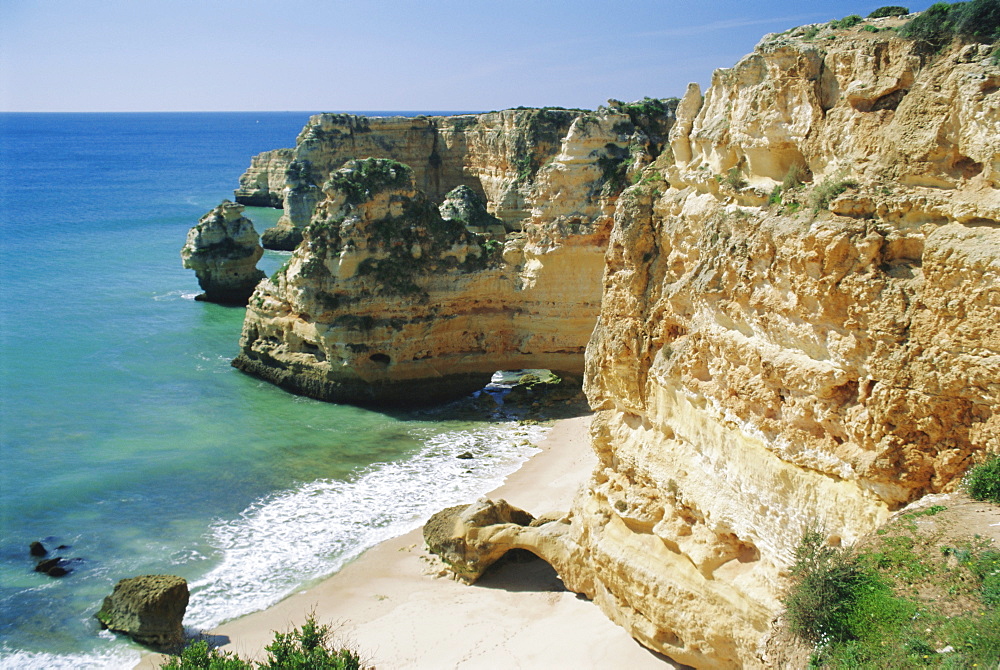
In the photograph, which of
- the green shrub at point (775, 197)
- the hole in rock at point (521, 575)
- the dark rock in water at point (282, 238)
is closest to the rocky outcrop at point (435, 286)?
the hole in rock at point (521, 575)

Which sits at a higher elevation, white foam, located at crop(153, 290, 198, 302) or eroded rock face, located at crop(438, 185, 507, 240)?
eroded rock face, located at crop(438, 185, 507, 240)

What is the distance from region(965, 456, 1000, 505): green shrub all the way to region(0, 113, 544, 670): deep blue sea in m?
12.4

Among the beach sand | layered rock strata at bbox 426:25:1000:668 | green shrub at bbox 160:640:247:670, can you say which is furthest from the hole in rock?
green shrub at bbox 160:640:247:670

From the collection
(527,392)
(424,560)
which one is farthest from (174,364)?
(424,560)

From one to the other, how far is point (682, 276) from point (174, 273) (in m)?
42.4

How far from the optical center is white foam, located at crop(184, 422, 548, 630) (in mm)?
15992

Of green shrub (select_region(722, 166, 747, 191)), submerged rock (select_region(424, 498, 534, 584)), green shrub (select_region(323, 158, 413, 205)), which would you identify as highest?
green shrub (select_region(722, 166, 747, 191))

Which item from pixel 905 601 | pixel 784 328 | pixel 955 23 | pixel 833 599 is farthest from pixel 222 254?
pixel 905 601

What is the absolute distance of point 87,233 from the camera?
2291 inches

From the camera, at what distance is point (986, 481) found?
7266mm

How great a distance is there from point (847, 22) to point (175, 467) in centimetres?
1867

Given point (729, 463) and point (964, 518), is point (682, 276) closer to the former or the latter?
point (729, 463)

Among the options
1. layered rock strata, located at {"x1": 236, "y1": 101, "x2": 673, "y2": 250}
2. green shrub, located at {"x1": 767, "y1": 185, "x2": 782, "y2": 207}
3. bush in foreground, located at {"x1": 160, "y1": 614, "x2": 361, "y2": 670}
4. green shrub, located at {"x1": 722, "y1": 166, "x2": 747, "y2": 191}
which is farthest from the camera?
layered rock strata, located at {"x1": 236, "y1": 101, "x2": 673, "y2": 250}

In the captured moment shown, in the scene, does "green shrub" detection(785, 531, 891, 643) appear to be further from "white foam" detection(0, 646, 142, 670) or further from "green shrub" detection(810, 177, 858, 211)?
"white foam" detection(0, 646, 142, 670)
